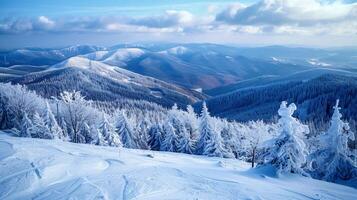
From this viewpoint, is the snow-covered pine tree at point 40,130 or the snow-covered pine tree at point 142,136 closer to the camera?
the snow-covered pine tree at point 40,130

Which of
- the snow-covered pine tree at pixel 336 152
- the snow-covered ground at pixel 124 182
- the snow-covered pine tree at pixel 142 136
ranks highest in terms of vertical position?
the snow-covered pine tree at pixel 336 152

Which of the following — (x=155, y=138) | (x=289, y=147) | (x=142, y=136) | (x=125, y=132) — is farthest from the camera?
(x=142, y=136)

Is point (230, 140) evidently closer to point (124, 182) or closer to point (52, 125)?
point (52, 125)

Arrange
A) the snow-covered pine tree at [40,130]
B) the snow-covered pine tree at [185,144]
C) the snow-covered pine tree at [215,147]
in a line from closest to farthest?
1. the snow-covered pine tree at [40,130]
2. the snow-covered pine tree at [215,147]
3. the snow-covered pine tree at [185,144]

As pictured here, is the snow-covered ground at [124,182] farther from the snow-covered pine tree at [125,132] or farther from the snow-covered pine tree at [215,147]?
the snow-covered pine tree at [125,132]

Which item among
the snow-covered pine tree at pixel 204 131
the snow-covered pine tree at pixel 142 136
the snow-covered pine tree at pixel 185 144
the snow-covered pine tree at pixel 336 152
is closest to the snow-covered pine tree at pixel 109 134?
the snow-covered pine tree at pixel 185 144

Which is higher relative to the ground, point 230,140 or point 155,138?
point 230,140

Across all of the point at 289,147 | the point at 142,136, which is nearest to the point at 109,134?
the point at 142,136

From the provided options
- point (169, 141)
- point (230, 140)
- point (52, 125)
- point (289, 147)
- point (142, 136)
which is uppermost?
Result: point (289, 147)
